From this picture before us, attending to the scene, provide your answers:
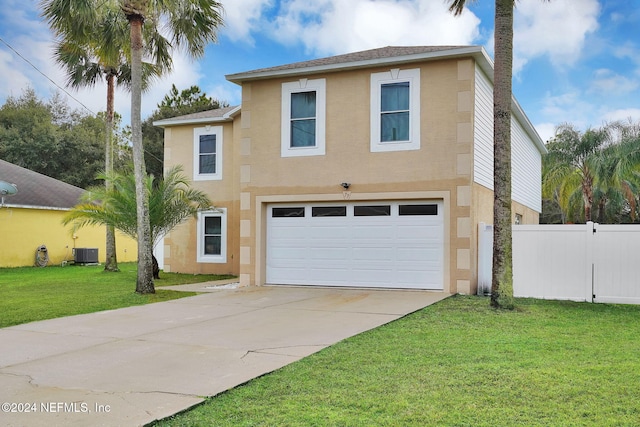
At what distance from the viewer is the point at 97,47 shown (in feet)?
57.3

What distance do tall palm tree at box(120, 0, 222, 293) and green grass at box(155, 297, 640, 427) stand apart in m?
7.23

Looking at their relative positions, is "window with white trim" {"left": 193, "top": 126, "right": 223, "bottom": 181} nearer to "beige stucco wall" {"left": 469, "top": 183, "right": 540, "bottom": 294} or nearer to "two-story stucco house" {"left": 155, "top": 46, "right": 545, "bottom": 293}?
"two-story stucco house" {"left": 155, "top": 46, "right": 545, "bottom": 293}

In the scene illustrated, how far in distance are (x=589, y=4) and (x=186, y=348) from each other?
22.0 metres

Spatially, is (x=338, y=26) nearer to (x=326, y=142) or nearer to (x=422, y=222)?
(x=326, y=142)

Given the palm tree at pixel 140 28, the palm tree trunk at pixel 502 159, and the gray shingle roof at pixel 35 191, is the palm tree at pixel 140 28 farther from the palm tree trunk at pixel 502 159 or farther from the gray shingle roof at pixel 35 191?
the gray shingle roof at pixel 35 191

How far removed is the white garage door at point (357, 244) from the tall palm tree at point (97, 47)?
19.8 feet

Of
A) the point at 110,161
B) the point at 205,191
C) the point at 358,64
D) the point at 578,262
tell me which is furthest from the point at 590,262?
the point at 110,161

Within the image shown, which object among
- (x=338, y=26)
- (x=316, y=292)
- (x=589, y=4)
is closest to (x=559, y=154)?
(x=589, y=4)

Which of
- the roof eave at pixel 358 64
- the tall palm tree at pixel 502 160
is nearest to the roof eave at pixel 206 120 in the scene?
the roof eave at pixel 358 64

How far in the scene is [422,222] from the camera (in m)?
13.6

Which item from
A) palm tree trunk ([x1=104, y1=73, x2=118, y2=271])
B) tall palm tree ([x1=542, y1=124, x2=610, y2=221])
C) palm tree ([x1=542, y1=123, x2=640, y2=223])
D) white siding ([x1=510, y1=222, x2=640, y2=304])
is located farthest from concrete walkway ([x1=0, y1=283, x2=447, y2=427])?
tall palm tree ([x1=542, y1=124, x2=610, y2=221])

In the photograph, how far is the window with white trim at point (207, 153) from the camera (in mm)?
19688

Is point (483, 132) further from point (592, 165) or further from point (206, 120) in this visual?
Answer: point (592, 165)

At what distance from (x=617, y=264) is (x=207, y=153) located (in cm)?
1342
